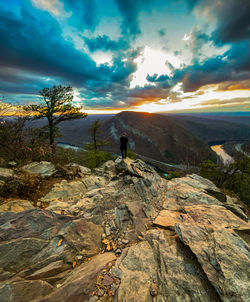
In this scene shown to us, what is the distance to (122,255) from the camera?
5133 millimetres

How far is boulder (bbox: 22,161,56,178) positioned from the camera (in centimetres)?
1115

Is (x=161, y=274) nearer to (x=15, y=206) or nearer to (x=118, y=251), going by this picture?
(x=118, y=251)

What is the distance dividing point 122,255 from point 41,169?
1061 cm

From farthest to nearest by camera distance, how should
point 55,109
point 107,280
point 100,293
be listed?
point 55,109 < point 107,280 < point 100,293

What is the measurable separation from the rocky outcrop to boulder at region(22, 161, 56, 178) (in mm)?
3927

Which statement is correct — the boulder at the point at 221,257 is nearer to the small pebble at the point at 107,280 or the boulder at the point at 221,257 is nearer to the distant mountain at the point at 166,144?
the small pebble at the point at 107,280

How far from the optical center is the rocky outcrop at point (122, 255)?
363 centimetres

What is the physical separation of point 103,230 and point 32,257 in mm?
3090

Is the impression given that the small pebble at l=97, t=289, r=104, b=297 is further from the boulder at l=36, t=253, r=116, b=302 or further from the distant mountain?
the distant mountain

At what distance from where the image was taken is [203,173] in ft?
114

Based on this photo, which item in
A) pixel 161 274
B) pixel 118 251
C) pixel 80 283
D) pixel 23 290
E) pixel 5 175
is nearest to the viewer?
pixel 23 290

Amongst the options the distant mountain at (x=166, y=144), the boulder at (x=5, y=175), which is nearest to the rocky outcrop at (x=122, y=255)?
the boulder at (x=5, y=175)

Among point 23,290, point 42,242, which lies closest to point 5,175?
point 42,242

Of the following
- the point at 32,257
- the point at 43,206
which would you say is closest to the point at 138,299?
the point at 32,257
